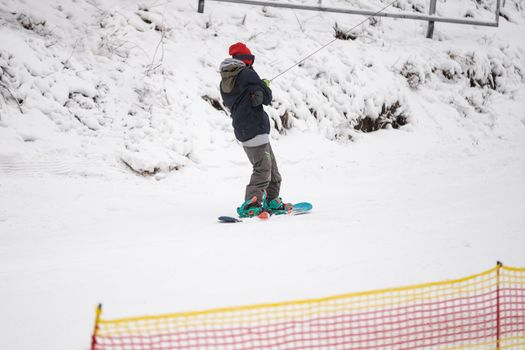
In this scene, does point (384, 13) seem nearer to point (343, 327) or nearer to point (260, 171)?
point (260, 171)

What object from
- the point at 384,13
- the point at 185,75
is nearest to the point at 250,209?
the point at 185,75

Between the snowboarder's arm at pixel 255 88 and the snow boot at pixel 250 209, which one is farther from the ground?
the snowboarder's arm at pixel 255 88

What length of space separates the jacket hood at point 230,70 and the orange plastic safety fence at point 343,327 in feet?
9.32

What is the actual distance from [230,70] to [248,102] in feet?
1.27

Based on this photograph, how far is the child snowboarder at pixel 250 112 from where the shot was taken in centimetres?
510

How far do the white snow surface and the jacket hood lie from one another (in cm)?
146

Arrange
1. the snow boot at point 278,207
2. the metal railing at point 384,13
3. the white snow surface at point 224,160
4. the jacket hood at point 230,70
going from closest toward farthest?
the white snow surface at point 224,160, the jacket hood at point 230,70, the snow boot at point 278,207, the metal railing at point 384,13

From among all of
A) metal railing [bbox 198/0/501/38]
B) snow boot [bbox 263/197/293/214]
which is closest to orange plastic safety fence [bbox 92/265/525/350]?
snow boot [bbox 263/197/293/214]

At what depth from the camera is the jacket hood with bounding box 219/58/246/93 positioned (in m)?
5.07

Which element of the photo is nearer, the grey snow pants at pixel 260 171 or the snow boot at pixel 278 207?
the grey snow pants at pixel 260 171

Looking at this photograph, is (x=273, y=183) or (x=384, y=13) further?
(x=384, y=13)

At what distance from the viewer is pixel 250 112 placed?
5203 millimetres

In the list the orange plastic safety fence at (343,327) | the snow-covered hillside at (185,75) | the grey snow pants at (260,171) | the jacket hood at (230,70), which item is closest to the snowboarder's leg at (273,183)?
the grey snow pants at (260,171)

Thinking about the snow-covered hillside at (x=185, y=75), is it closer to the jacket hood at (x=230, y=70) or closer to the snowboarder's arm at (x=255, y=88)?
the jacket hood at (x=230, y=70)
